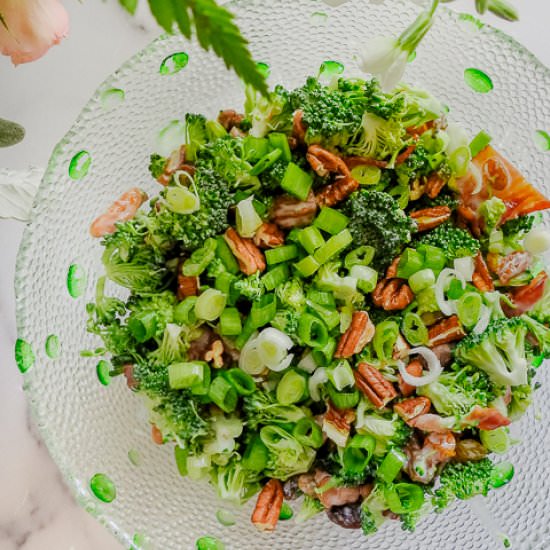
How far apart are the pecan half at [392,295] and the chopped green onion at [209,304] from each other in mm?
323

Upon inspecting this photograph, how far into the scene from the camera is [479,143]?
5.57ft

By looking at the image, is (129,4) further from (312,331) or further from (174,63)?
(174,63)

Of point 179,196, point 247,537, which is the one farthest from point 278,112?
point 247,537

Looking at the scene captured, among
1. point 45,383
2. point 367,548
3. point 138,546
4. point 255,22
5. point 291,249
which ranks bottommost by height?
point 367,548

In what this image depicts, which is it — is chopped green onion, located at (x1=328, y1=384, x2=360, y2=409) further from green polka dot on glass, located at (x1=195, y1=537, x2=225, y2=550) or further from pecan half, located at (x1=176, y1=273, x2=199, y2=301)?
green polka dot on glass, located at (x1=195, y1=537, x2=225, y2=550)

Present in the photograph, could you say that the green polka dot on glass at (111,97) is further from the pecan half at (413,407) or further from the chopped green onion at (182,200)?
the pecan half at (413,407)

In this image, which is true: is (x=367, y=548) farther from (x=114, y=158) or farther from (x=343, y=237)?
(x=114, y=158)

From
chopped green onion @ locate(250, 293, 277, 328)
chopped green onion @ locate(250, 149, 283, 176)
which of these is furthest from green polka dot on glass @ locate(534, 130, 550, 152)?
chopped green onion @ locate(250, 293, 277, 328)

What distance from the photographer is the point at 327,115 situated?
5.06ft

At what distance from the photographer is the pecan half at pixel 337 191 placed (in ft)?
5.25

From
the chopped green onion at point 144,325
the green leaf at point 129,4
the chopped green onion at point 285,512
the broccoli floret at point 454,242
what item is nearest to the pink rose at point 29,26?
the green leaf at point 129,4

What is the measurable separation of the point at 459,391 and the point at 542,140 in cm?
67

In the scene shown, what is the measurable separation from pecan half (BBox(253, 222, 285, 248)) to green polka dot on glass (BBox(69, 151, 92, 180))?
1.52 feet

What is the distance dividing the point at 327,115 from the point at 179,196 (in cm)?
34
